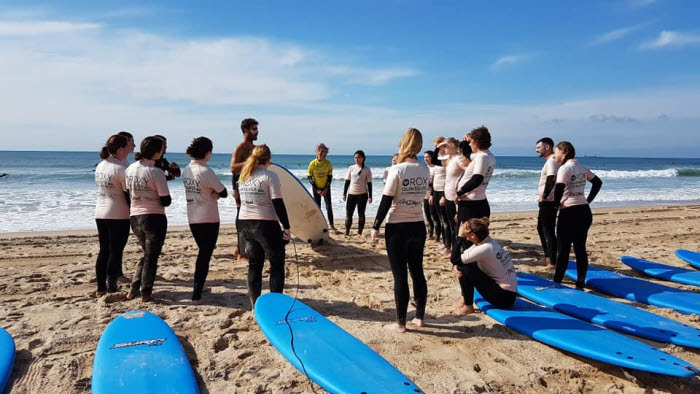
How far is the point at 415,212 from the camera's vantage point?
3.43 metres

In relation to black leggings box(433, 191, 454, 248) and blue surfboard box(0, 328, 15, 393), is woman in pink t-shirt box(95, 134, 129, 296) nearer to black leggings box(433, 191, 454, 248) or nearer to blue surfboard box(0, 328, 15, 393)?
blue surfboard box(0, 328, 15, 393)

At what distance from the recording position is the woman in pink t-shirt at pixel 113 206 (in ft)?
13.8

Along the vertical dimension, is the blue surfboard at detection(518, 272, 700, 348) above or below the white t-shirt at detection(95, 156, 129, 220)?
below

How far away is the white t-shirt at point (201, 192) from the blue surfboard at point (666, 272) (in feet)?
17.9

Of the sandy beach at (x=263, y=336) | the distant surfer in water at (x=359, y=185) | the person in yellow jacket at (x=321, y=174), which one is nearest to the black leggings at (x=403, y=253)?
the sandy beach at (x=263, y=336)

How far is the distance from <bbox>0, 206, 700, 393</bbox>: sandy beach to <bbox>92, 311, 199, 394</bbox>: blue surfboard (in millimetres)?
151

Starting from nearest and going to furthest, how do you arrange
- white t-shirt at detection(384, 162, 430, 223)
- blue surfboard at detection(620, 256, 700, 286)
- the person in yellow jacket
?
1. white t-shirt at detection(384, 162, 430, 223)
2. blue surfboard at detection(620, 256, 700, 286)
3. the person in yellow jacket

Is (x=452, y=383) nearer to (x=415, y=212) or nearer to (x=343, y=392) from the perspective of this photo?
(x=343, y=392)

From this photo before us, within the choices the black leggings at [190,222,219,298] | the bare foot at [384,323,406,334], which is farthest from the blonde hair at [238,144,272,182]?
the bare foot at [384,323,406,334]

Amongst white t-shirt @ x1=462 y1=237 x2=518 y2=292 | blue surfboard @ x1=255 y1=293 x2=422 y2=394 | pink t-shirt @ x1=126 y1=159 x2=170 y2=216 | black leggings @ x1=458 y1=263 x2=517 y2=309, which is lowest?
blue surfboard @ x1=255 y1=293 x2=422 y2=394

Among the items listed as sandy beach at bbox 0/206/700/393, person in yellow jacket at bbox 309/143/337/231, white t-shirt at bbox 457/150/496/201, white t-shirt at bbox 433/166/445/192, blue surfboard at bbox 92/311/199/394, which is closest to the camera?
blue surfboard at bbox 92/311/199/394

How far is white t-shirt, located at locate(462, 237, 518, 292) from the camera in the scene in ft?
12.0

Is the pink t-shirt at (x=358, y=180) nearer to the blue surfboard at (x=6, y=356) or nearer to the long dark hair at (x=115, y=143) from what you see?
the long dark hair at (x=115, y=143)

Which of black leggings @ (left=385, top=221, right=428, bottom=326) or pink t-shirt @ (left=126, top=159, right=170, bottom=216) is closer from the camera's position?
black leggings @ (left=385, top=221, right=428, bottom=326)
